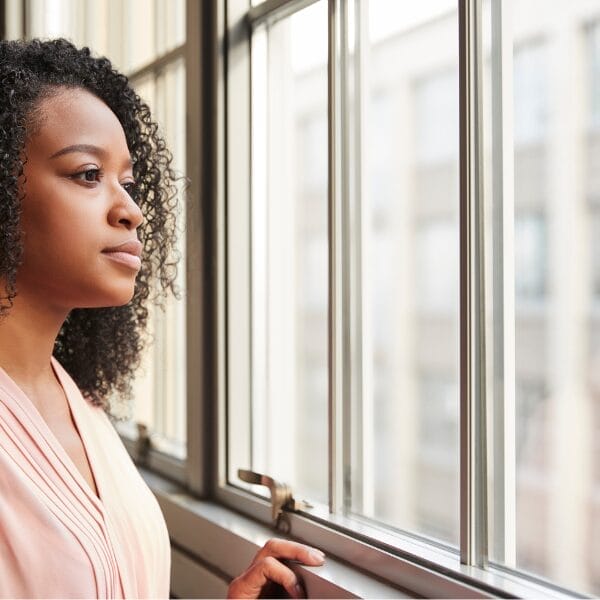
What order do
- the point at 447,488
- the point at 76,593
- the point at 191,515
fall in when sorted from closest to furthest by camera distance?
the point at 76,593
the point at 191,515
the point at 447,488

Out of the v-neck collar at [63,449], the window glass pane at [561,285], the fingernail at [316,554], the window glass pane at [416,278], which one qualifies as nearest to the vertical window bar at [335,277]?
the fingernail at [316,554]

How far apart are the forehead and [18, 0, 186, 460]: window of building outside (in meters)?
0.67

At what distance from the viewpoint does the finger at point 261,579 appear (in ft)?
3.21

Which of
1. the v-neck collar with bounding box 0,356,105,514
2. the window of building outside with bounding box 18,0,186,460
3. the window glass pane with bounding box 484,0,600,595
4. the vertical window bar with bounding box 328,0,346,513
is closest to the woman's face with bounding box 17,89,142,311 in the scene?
the v-neck collar with bounding box 0,356,105,514

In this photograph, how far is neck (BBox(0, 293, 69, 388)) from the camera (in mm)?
896

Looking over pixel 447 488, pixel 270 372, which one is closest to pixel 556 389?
pixel 447 488

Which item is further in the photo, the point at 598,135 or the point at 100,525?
the point at 598,135

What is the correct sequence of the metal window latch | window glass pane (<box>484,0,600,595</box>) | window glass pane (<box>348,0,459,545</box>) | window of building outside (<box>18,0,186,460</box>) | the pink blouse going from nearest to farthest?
the pink blouse, the metal window latch, window of building outside (<box>18,0,186,460</box>), window glass pane (<box>484,0,600,595</box>), window glass pane (<box>348,0,459,545</box>)

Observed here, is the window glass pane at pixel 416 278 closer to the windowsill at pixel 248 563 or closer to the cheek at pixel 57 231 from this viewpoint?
the windowsill at pixel 248 563

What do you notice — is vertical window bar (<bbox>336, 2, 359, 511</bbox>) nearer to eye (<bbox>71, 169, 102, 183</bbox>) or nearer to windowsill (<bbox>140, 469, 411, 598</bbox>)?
windowsill (<bbox>140, 469, 411, 598</bbox>)

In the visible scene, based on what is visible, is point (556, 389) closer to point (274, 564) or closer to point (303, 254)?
point (303, 254)

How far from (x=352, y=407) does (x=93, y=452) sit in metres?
0.42

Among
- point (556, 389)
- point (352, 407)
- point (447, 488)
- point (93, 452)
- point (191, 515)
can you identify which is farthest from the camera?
point (447, 488)

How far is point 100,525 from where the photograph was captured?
2.83ft
